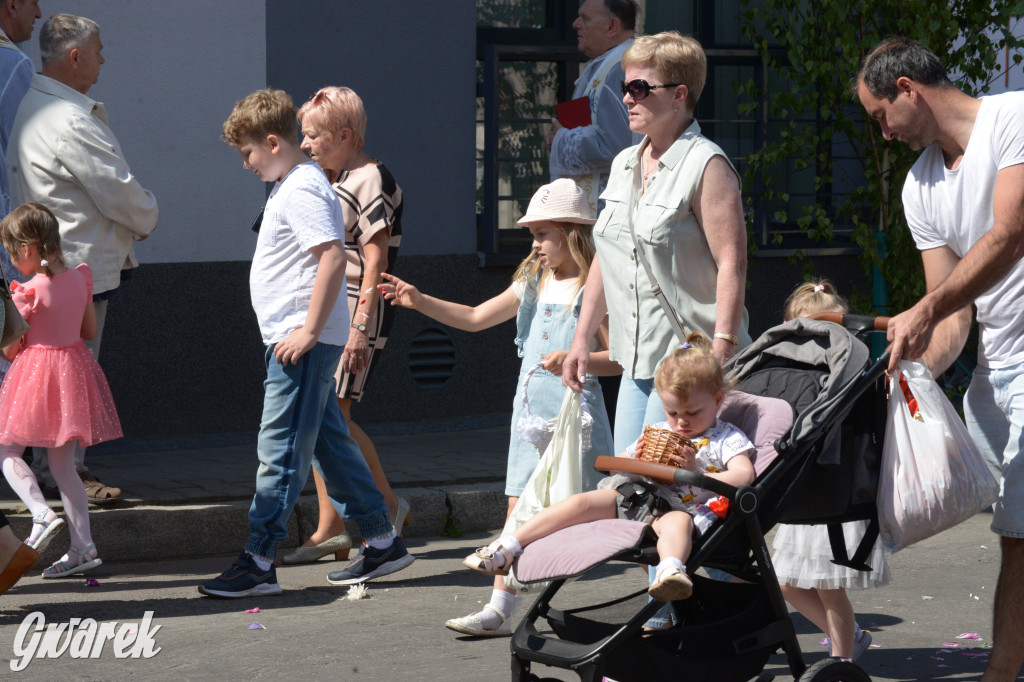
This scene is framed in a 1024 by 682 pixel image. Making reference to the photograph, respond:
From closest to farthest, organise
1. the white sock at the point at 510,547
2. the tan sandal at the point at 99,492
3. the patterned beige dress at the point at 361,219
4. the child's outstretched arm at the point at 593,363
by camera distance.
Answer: the white sock at the point at 510,547
the child's outstretched arm at the point at 593,363
the patterned beige dress at the point at 361,219
the tan sandal at the point at 99,492

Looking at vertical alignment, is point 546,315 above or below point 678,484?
above

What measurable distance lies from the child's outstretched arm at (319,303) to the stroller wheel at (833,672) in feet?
8.29

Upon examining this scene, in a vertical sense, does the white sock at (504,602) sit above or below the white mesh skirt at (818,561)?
below

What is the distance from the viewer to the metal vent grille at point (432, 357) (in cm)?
980

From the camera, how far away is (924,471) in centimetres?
414

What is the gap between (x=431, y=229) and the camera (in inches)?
386

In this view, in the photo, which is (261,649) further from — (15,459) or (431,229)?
(431,229)

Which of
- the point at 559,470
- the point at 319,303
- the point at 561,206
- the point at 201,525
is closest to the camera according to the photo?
the point at 559,470

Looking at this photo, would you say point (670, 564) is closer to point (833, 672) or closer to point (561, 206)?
point (833, 672)

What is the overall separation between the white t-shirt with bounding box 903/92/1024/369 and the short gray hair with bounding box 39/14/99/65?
4.16 m

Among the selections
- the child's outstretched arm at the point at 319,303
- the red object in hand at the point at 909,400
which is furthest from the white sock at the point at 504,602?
the red object in hand at the point at 909,400

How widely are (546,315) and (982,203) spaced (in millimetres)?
1737

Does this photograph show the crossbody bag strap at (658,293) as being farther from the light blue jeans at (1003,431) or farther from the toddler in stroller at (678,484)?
the light blue jeans at (1003,431)

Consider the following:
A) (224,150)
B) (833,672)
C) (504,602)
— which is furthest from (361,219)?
(833,672)
